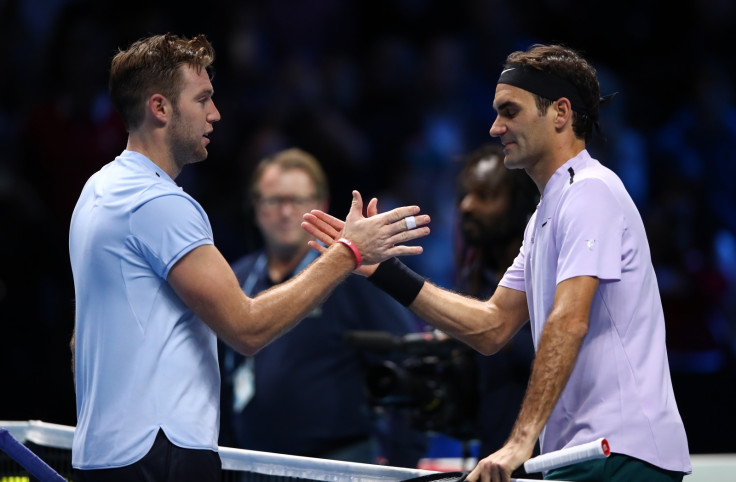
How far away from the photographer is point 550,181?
3297mm

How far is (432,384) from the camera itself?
14.5 feet

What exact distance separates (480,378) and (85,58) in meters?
4.13

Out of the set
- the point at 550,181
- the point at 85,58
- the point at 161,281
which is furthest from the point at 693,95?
the point at 161,281

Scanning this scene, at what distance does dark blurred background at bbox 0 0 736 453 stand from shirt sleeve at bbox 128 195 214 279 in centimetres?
347

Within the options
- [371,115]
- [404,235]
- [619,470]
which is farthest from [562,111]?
[371,115]

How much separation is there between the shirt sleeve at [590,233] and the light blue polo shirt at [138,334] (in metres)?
0.93

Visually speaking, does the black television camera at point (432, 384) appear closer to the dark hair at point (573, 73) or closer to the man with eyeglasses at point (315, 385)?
the man with eyeglasses at point (315, 385)

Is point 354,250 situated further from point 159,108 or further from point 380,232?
point 159,108

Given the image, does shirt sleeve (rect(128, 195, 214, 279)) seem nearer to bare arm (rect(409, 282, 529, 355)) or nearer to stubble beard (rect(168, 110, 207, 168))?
stubble beard (rect(168, 110, 207, 168))

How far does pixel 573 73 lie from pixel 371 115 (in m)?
4.88

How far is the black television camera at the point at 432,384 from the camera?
14.3 ft

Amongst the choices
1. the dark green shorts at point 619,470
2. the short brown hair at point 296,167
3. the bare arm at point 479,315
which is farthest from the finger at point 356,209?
the short brown hair at point 296,167

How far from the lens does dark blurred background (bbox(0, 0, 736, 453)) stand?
276 inches

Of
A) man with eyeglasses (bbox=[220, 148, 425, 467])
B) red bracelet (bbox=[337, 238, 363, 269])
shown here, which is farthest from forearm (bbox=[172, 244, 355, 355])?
man with eyeglasses (bbox=[220, 148, 425, 467])
